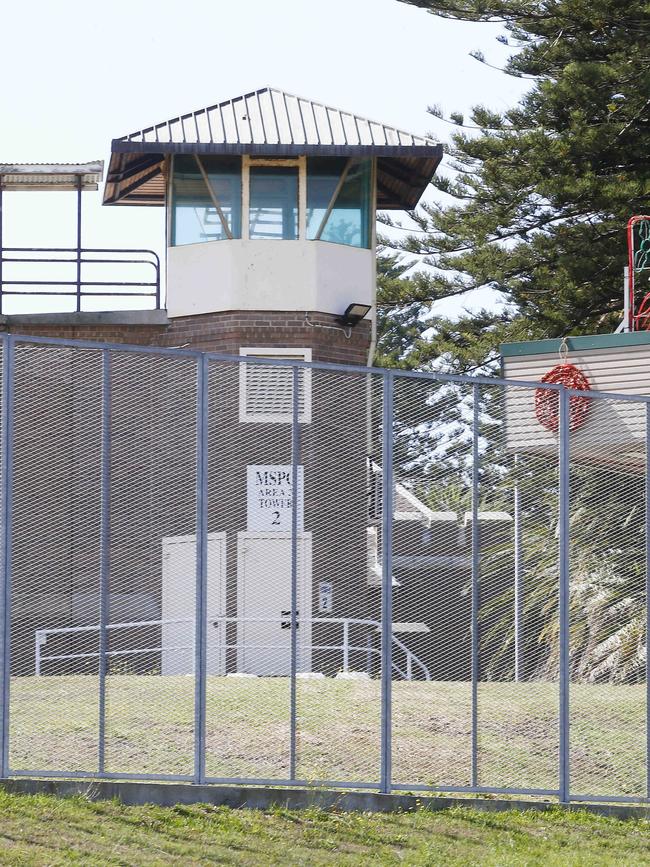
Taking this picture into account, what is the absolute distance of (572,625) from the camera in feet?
38.2

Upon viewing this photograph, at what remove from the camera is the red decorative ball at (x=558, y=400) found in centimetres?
1109

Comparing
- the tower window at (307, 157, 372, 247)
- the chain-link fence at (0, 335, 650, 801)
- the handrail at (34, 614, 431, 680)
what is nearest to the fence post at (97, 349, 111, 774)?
the chain-link fence at (0, 335, 650, 801)

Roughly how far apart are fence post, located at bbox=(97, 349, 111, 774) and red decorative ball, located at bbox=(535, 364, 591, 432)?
11.2ft

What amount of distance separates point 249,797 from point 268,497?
246 centimetres

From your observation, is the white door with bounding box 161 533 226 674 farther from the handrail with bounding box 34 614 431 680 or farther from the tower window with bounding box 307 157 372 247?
the tower window with bounding box 307 157 372 247

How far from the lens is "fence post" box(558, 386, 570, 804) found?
379 inches

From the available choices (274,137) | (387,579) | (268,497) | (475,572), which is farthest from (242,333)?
(387,579)

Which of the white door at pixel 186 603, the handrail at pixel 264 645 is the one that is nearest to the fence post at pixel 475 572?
the handrail at pixel 264 645

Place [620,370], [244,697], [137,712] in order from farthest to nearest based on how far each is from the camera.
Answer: [620,370] < [244,697] < [137,712]

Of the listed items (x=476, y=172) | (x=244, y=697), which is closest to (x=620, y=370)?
(x=244, y=697)

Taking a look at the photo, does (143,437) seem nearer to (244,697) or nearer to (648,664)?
(244,697)

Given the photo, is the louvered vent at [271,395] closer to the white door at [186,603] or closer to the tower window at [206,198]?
the white door at [186,603]

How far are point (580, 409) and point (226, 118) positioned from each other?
8.11m

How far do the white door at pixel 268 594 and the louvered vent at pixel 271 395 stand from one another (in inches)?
35.2
